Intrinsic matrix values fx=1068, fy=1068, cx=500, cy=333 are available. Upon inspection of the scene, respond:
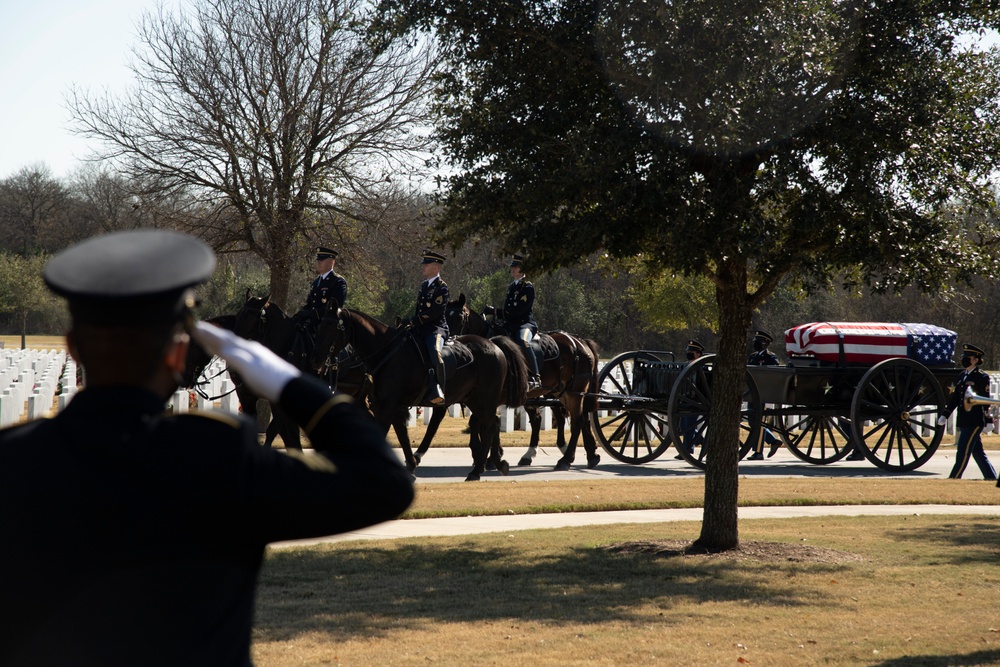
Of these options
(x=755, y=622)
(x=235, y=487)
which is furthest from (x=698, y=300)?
(x=235, y=487)

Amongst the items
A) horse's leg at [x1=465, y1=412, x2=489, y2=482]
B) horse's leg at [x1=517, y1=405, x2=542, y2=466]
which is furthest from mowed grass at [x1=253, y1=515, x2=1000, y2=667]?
horse's leg at [x1=517, y1=405, x2=542, y2=466]

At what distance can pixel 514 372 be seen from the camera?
1530 centimetres

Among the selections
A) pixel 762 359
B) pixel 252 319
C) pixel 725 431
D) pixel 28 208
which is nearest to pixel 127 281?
pixel 725 431

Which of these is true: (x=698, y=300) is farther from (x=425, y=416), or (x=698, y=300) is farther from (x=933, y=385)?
(x=933, y=385)

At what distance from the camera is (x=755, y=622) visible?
7.04 meters

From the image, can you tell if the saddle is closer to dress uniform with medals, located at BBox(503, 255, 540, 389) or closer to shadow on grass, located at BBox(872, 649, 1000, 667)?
dress uniform with medals, located at BBox(503, 255, 540, 389)

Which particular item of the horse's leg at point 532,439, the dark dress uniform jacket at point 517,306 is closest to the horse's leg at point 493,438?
the horse's leg at point 532,439

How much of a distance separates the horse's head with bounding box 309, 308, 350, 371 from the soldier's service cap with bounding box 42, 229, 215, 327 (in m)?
11.6

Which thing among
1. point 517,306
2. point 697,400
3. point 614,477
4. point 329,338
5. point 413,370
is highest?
point 517,306

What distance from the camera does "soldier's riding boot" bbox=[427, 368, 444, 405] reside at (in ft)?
45.6

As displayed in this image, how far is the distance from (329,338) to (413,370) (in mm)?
1175

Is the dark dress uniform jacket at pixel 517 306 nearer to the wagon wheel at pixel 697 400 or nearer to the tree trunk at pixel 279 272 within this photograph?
the wagon wheel at pixel 697 400

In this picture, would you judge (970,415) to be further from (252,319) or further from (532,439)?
(252,319)

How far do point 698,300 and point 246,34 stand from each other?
23842 mm
